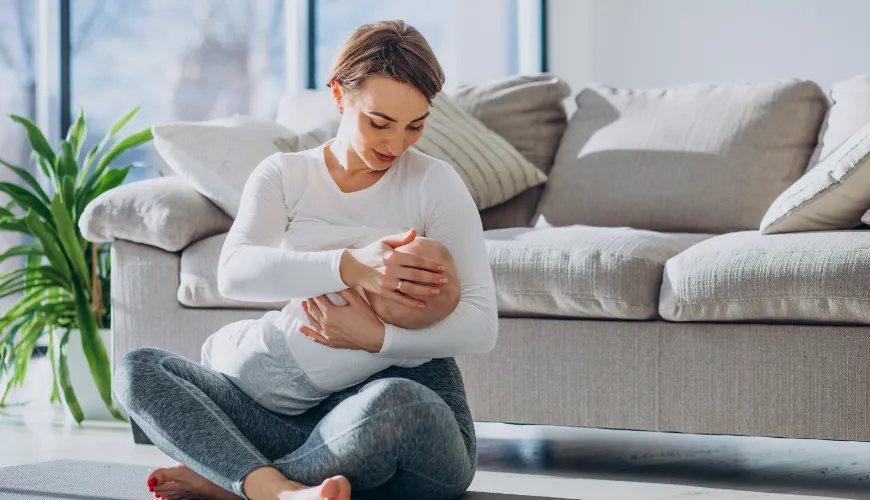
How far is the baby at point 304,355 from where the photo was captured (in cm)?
161

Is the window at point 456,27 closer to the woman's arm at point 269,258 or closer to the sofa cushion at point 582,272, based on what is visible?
the sofa cushion at point 582,272

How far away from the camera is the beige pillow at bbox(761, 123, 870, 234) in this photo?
221 cm

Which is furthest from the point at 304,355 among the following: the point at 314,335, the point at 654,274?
the point at 654,274

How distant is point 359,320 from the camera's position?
161 centimetres

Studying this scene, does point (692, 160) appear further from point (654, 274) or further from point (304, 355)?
point (304, 355)

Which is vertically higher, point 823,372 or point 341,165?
point 341,165

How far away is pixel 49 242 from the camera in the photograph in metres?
3.09

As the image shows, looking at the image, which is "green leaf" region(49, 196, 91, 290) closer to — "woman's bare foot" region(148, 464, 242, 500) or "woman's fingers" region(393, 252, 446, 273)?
"woman's bare foot" region(148, 464, 242, 500)

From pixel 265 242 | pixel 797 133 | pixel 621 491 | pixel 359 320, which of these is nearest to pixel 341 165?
pixel 265 242

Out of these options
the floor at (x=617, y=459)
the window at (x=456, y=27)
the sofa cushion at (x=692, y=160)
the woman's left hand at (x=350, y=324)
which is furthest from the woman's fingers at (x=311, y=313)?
the window at (x=456, y=27)

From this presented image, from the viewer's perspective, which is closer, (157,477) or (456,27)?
(157,477)

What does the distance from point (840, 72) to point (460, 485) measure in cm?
375

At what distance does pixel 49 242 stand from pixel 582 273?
1622 millimetres

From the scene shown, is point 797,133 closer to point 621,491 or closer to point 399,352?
point 621,491
